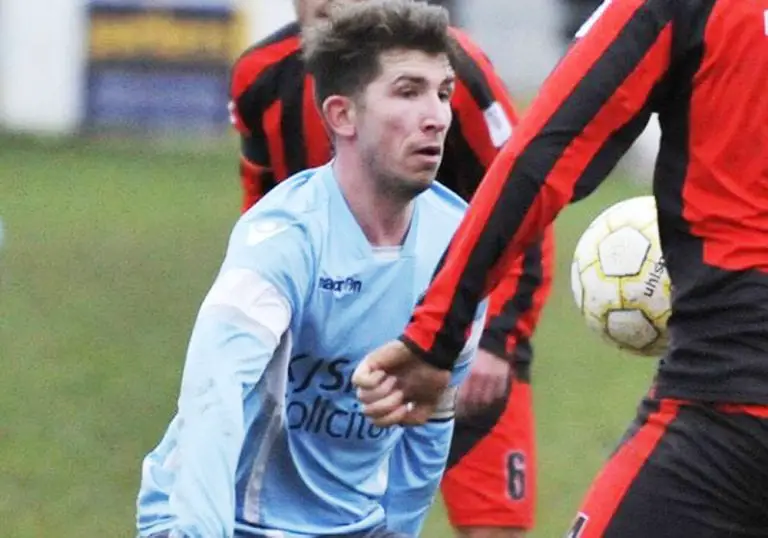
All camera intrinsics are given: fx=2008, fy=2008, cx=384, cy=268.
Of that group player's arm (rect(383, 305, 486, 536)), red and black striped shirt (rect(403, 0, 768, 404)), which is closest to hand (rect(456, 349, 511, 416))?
player's arm (rect(383, 305, 486, 536))

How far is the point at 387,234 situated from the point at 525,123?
0.80 m

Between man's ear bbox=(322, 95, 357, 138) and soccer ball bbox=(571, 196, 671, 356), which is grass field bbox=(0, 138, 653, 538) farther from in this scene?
man's ear bbox=(322, 95, 357, 138)

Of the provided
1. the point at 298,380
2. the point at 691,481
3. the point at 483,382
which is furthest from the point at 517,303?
the point at 691,481

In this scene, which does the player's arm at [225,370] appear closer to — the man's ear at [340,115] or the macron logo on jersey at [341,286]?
the macron logo on jersey at [341,286]

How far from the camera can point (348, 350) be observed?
4246 millimetres

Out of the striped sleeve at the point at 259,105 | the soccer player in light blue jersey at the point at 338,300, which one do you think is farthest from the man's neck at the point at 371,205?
the striped sleeve at the point at 259,105

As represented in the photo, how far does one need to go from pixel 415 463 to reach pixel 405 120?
0.82 metres

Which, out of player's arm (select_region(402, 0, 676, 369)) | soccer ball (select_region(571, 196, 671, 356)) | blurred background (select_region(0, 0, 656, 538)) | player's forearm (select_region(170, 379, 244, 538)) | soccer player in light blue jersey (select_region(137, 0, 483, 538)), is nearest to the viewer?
player's arm (select_region(402, 0, 676, 369))

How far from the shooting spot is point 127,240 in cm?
1419

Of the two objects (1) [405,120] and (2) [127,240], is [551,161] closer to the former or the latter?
(1) [405,120]

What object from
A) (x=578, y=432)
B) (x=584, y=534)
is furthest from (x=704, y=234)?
(x=578, y=432)

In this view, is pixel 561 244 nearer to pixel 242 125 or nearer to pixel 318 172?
pixel 242 125

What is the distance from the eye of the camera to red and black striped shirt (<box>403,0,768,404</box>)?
356cm

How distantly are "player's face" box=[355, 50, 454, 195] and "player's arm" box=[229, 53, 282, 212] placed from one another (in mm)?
1249
